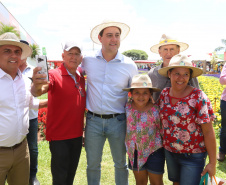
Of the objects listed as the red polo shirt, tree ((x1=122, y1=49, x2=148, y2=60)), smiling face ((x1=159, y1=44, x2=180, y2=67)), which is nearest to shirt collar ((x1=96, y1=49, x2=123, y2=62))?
the red polo shirt

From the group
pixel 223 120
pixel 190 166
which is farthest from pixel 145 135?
pixel 223 120

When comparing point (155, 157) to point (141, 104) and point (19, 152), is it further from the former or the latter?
point (19, 152)

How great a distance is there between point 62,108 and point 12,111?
0.65m

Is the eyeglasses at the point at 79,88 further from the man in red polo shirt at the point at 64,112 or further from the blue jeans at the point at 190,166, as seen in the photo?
the blue jeans at the point at 190,166

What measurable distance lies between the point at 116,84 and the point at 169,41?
42.1 inches

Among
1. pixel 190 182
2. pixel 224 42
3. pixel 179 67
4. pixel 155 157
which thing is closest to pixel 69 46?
pixel 179 67

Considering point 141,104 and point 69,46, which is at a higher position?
point 69,46

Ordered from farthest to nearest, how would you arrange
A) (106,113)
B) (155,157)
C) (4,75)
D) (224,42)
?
(224,42)
(106,113)
(155,157)
(4,75)

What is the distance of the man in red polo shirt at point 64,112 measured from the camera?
2.73m

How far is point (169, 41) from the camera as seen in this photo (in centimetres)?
308

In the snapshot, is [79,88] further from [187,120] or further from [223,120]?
[223,120]

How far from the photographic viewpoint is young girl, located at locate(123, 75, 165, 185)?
2.65 m

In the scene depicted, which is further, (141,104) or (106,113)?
(106,113)

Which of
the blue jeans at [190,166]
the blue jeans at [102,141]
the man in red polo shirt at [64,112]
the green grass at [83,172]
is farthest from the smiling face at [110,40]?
the green grass at [83,172]
